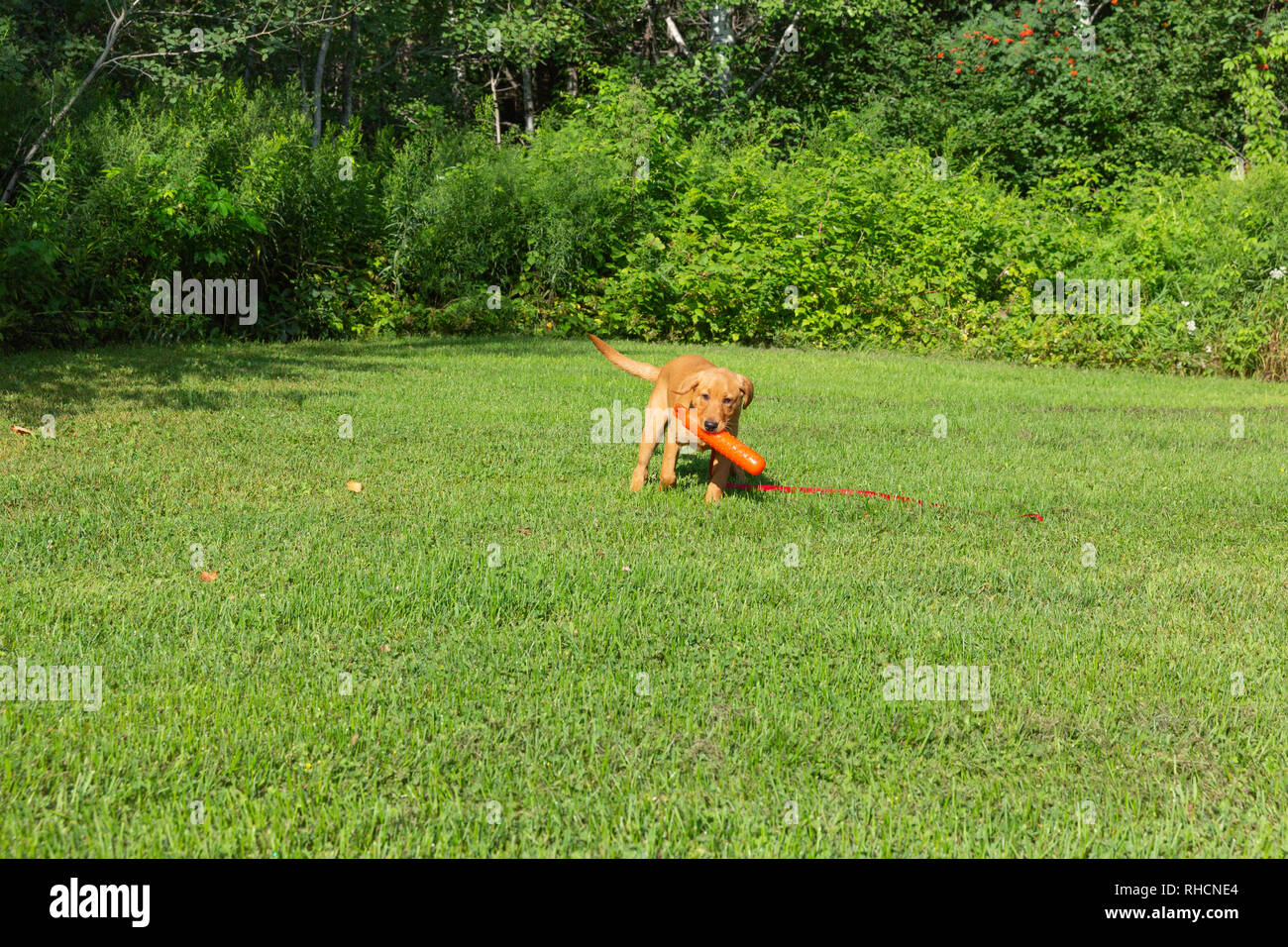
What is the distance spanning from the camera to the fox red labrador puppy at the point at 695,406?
565cm

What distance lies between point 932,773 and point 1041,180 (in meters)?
18.7

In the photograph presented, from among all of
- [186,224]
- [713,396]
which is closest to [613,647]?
[713,396]

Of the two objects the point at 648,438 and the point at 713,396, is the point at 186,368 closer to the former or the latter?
the point at 648,438

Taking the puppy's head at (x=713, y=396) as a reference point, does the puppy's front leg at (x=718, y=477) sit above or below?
below

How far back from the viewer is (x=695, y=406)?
5750mm

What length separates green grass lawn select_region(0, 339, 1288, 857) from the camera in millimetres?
2723

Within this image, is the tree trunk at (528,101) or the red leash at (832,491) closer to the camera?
the red leash at (832,491)

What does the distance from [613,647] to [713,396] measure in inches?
84.6

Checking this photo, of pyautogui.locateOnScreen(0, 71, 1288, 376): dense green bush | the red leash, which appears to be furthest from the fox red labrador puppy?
pyautogui.locateOnScreen(0, 71, 1288, 376): dense green bush

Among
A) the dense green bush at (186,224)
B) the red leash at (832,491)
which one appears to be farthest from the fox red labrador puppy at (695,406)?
the dense green bush at (186,224)

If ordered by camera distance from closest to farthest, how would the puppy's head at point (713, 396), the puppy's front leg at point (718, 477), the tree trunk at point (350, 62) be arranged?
the puppy's head at point (713, 396)
the puppy's front leg at point (718, 477)
the tree trunk at point (350, 62)

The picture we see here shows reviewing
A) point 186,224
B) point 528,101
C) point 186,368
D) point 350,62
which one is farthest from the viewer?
point 528,101

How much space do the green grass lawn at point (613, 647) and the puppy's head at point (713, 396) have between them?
0.50m

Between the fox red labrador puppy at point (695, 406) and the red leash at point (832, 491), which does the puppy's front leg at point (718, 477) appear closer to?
the fox red labrador puppy at point (695, 406)
